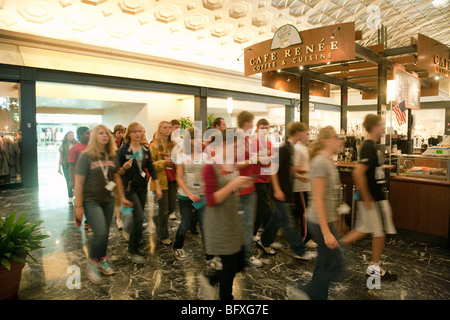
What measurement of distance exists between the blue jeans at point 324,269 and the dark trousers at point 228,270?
0.54 meters

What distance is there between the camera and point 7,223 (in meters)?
2.56

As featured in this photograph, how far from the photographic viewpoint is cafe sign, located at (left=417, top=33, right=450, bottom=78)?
490 centimetres

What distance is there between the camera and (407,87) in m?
6.30

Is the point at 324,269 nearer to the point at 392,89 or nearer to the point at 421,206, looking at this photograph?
the point at 421,206

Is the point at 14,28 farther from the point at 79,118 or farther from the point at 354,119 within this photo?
the point at 354,119

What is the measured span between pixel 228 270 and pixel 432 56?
18.2 ft

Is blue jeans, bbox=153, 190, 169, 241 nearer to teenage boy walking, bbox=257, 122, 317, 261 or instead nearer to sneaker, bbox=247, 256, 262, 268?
sneaker, bbox=247, 256, 262, 268

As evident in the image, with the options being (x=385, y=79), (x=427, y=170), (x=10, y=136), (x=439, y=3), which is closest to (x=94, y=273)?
(x=427, y=170)

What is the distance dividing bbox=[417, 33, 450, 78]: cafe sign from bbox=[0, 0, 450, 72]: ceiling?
4.95m

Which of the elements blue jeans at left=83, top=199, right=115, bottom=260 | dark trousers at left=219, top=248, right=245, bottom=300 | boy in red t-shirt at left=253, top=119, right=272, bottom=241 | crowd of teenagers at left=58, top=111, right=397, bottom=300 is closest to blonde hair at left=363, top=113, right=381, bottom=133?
crowd of teenagers at left=58, top=111, right=397, bottom=300

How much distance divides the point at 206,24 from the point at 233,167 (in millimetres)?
8710

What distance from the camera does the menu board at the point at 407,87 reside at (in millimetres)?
5750
